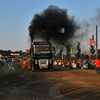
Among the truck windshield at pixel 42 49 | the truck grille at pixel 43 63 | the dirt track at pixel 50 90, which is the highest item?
the truck windshield at pixel 42 49

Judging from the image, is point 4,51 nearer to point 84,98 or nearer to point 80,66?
point 80,66

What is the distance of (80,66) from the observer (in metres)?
26.3

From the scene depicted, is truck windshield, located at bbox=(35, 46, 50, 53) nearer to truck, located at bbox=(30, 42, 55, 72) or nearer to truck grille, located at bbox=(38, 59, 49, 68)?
truck, located at bbox=(30, 42, 55, 72)

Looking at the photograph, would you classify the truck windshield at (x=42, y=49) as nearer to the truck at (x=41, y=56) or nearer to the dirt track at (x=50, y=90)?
the truck at (x=41, y=56)

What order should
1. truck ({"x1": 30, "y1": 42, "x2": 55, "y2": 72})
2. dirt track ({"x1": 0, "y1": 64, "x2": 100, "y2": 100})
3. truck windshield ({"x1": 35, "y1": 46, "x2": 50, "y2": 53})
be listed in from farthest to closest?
1. truck windshield ({"x1": 35, "y1": 46, "x2": 50, "y2": 53})
2. truck ({"x1": 30, "y1": 42, "x2": 55, "y2": 72})
3. dirt track ({"x1": 0, "y1": 64, "x2": 100, "y2": 100})

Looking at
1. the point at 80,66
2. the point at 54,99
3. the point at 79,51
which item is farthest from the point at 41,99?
the point at 79,51

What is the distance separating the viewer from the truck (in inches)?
731

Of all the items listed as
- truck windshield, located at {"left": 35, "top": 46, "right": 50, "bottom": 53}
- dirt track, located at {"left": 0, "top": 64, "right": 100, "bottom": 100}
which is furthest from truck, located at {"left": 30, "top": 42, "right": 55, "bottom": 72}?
dirt track, located at {"left": 0, "top": 64, "right": 100, "bottom": 100}

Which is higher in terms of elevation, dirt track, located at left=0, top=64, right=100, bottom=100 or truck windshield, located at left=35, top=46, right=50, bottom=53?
truck windshield, located at left=35, top=46, right=50, bottom=53

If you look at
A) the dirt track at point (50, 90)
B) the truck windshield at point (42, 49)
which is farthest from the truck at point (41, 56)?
the dirt track at point (50, 90)

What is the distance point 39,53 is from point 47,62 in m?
1.43

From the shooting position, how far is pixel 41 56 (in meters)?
18.6

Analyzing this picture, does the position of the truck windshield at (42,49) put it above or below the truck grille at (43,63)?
above

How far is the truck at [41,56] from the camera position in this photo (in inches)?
731
